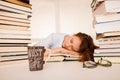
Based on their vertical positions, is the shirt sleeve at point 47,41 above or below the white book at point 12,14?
below

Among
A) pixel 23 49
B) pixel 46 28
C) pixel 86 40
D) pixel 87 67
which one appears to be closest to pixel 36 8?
pixel 46 28

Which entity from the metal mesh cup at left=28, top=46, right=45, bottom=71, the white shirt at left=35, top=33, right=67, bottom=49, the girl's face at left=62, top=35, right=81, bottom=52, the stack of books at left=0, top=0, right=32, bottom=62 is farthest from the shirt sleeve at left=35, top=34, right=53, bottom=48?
the metal mesh cup at left=28, top=46, right=45, bottom=71

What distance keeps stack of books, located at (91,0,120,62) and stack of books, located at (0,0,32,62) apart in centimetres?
50

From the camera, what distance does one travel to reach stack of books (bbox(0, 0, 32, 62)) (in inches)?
41.1

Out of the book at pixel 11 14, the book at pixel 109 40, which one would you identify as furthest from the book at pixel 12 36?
the book at pixel 109 40

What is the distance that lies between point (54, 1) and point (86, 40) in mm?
767

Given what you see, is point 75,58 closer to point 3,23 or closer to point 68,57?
point 68,57

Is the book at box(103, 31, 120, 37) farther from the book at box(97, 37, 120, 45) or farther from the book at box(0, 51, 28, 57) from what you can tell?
the book at box(0, 51, 28, 57)

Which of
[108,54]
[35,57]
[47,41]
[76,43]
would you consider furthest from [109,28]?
[47,41]

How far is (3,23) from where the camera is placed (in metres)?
1.05

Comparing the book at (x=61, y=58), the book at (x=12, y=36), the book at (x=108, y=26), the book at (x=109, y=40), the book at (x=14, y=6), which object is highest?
the book at (x=14, y=6)

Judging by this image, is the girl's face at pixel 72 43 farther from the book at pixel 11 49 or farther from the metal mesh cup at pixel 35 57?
the metal mesh cup at pixel 35 57

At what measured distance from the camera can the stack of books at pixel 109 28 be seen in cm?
120

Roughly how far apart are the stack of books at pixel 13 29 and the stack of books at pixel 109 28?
50 cm
